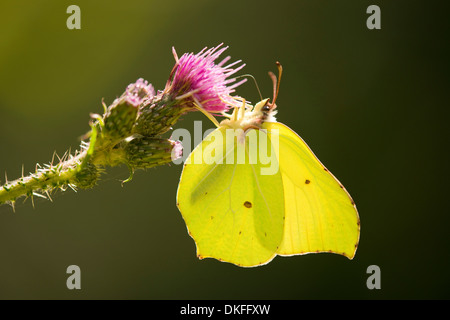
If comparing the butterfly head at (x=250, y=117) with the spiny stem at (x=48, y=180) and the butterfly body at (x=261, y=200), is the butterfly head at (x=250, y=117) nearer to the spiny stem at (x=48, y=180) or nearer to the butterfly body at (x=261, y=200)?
the butterfly body at (x=261, y=200)

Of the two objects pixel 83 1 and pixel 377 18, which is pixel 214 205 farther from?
pixel 377 18

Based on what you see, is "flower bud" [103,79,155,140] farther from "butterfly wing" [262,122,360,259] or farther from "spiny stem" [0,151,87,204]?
"butterfly wing" [262,122,360,259]

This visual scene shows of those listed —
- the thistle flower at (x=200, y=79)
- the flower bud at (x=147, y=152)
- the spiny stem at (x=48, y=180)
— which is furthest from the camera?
the thistle flower at (x=200, y=79)

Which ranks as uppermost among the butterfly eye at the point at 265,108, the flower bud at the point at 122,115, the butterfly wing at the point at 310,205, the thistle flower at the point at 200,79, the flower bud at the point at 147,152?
the thistle flower at the point at 200,79

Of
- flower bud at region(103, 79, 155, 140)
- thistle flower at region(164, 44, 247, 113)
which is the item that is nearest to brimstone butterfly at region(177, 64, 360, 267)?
thistle flower at region(164, 44, 247, 113)

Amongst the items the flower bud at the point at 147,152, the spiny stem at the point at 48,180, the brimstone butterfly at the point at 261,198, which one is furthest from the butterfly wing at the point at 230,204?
the spiny stem at the point at 48,180

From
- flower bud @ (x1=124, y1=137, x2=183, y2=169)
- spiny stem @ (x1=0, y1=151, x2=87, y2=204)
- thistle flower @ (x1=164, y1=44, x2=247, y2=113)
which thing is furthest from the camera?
thistle flower @ (x1=164, y1=44, x2=247, y2=113)
